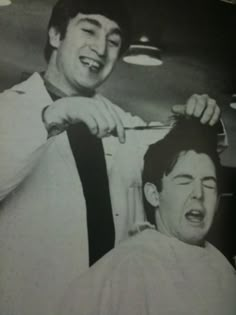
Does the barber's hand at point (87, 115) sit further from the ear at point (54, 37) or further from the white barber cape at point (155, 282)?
the white barber cape at point (155, 282)

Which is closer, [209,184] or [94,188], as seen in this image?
[94,188]

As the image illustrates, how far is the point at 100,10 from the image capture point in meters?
2.02

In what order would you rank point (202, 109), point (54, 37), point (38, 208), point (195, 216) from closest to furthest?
point (38, 208)
point (54, 37)
point (195, 216)
point (202, 109)

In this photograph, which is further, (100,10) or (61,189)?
(100,10)

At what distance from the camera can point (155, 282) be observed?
1947 millimetres

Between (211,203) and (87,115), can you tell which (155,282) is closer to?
(211,203)

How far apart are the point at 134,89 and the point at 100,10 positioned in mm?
292

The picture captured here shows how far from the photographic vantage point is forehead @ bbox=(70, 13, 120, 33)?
1.98 meters

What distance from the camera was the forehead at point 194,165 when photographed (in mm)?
2072

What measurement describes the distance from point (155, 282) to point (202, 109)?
0.66 metres

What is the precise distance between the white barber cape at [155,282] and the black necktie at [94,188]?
5 cm

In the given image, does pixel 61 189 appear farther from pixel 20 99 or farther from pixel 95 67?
pixel 95 67

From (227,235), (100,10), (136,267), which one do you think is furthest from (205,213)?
(100,10)

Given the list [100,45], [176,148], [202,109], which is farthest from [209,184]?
[100,45]
